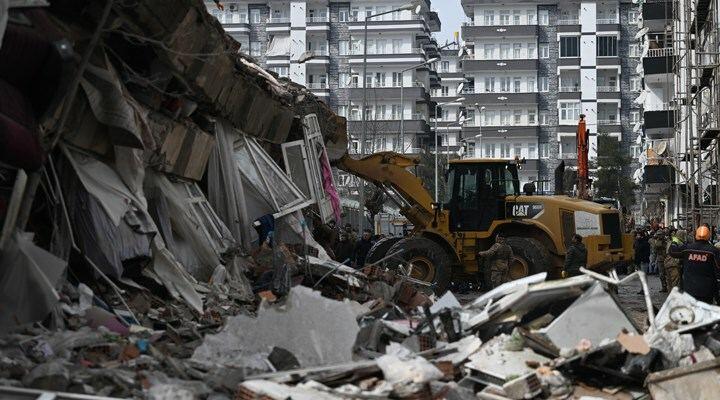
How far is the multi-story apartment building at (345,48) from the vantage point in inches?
3807

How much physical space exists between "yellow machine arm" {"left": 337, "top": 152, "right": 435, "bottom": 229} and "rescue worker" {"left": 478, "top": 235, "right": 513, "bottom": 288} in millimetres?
2654

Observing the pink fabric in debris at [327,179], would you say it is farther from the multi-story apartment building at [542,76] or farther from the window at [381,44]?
the window at [381,44]

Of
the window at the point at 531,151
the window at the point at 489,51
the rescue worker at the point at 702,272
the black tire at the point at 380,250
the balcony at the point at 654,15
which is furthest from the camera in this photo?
the window at the point at 531,151

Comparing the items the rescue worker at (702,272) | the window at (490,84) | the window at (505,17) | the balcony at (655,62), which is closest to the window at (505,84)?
the window at (490,84)

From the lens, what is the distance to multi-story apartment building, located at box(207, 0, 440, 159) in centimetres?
9669

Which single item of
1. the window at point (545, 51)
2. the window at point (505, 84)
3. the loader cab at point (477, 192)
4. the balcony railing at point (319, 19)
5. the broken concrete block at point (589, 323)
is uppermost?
the balcony railing at point (319, 19)

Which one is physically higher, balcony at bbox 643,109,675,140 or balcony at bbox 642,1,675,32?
balcony at bbox 642,1,675,32

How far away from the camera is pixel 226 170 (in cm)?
2022

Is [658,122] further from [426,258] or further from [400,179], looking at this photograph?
[426,258]

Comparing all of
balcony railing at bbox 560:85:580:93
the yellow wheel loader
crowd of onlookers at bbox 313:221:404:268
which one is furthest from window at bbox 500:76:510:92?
the yellow wheel loader

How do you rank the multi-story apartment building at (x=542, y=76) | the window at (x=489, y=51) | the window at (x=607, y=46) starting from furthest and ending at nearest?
the window at (x=607, y=46) < the window at (x=489, y=51) < the multi-story apartment building at (x=542, y=76)

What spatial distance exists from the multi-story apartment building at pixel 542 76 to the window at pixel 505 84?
3.1 inches

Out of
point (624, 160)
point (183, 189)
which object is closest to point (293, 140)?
point (183, 189)

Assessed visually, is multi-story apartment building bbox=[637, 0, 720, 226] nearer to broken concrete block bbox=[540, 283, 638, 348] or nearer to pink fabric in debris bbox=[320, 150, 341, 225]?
pink fabric in debris bbox=[320, 150, 341, 225]
